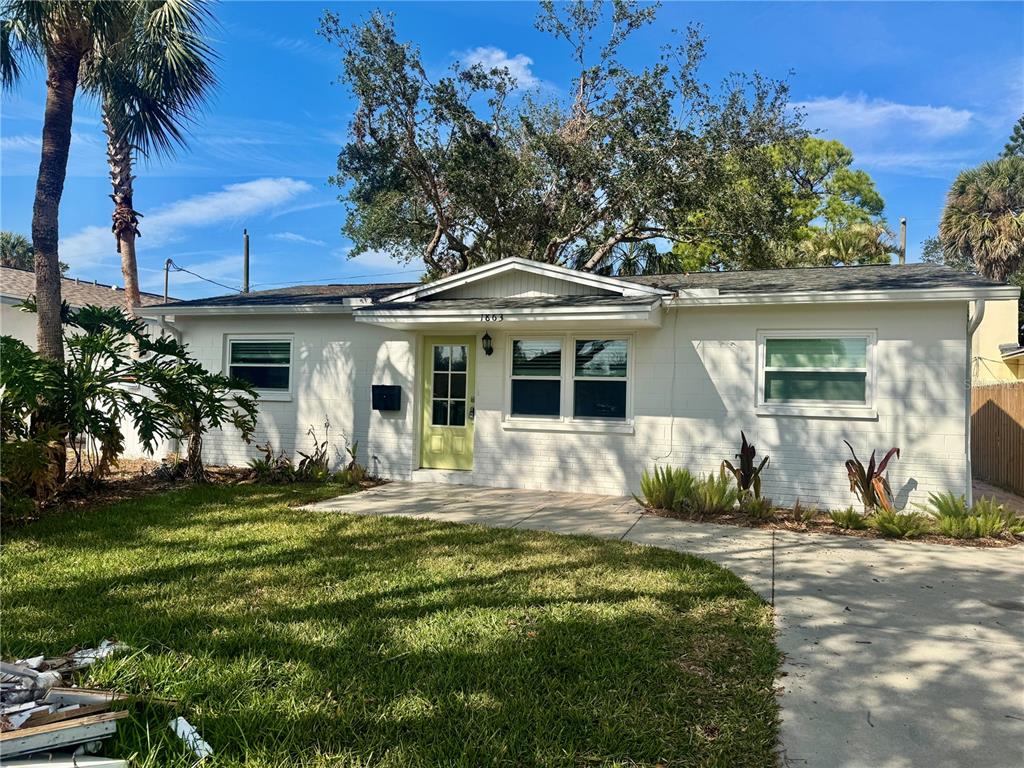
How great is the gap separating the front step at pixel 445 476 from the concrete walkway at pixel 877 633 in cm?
191

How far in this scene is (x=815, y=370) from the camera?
7914mm

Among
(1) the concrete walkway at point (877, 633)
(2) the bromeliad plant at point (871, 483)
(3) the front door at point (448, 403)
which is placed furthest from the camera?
(3) the front door at point (448, 403)

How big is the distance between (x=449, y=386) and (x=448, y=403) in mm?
279

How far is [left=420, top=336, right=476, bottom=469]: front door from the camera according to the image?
962cm

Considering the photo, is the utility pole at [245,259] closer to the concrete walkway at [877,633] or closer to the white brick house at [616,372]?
the white brick house at [616,372]

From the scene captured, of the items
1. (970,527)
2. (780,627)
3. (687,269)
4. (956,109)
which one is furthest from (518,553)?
(687,269)

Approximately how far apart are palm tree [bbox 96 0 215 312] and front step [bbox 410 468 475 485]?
7.01m

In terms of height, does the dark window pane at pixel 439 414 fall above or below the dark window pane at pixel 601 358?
below

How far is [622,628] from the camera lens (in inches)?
150

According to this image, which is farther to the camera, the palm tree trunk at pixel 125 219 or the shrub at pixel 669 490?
the palm tree trunk at pixel 125 219

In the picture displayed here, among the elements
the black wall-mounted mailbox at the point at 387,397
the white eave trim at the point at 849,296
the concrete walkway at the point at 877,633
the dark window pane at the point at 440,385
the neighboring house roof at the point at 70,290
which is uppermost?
the neighboring house roof at the point at 70,290

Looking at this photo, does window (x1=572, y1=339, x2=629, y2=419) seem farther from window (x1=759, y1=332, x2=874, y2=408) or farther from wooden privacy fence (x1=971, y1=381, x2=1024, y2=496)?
wooden privacy fence (x1=971, y1=381, x2=1024, y2=496)

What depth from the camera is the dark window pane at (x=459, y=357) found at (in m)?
9.65

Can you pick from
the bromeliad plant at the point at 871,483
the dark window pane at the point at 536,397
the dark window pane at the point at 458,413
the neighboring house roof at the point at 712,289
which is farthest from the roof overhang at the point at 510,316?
the bromeliad plant at the point at 871,483
